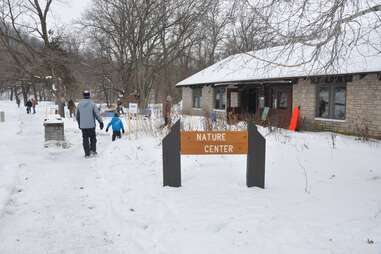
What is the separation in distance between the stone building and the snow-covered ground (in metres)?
3.21

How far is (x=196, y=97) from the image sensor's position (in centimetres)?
2591

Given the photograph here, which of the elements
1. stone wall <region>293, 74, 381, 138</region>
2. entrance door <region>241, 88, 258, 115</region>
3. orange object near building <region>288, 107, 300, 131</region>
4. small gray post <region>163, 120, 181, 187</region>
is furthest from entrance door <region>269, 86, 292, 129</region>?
small gray post <region>163, 120, 181, 187</region>

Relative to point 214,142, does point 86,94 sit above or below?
above

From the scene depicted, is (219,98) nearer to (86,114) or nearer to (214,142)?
(86,114)

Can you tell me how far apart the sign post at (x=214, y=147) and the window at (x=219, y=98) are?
55.2ft

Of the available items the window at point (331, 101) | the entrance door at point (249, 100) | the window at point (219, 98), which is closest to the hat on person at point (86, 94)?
the window at point (331, 101)

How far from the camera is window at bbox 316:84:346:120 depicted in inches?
582

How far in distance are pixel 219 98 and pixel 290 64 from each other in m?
7.11

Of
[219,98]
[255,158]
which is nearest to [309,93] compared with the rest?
[219,98]

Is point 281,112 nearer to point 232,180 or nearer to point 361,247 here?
point 232,180

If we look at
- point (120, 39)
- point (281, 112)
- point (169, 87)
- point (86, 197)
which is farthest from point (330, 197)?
point (169, 87)

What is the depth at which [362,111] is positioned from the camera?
1370 centimetres

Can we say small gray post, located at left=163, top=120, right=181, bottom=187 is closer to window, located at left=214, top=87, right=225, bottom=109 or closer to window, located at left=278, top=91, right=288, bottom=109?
window, located at left=278, top=91, right=288, bottom=109

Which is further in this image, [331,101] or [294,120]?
[294,120]
